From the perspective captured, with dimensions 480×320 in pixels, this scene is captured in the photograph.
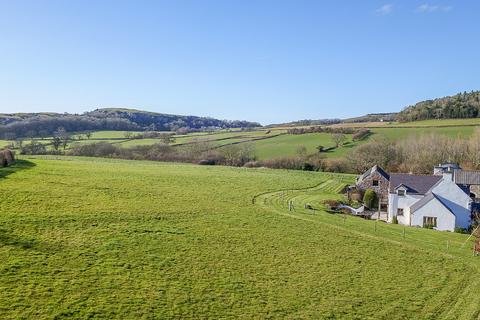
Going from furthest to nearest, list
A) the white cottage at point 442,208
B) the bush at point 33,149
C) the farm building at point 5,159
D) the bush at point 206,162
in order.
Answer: the bush at point 33,149, the bush at point 206,162, the farm building at point 5,159, the white cottage at point 442,208

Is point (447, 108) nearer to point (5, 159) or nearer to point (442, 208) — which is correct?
point (442, 208)

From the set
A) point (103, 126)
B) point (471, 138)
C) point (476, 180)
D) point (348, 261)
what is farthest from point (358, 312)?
point (103, 126)

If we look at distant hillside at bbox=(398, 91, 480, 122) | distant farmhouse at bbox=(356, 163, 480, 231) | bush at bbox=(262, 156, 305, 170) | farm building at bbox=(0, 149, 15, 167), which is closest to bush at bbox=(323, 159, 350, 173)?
bush at bbox=(262, 156, 305, 170)

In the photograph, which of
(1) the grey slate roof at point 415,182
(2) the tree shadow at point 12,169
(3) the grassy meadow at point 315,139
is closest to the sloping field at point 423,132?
(3) the grassy meadow at point 315,139

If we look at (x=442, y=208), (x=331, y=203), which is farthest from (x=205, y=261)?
(x=442, y=208)

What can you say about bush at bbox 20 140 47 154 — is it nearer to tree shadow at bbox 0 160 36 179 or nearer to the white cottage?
tree shadow at bbox 0 160 36 179

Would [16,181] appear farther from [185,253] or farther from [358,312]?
[358,312]

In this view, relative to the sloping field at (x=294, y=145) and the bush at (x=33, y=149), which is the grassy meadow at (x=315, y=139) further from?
the bush at (x=33, y=149)
